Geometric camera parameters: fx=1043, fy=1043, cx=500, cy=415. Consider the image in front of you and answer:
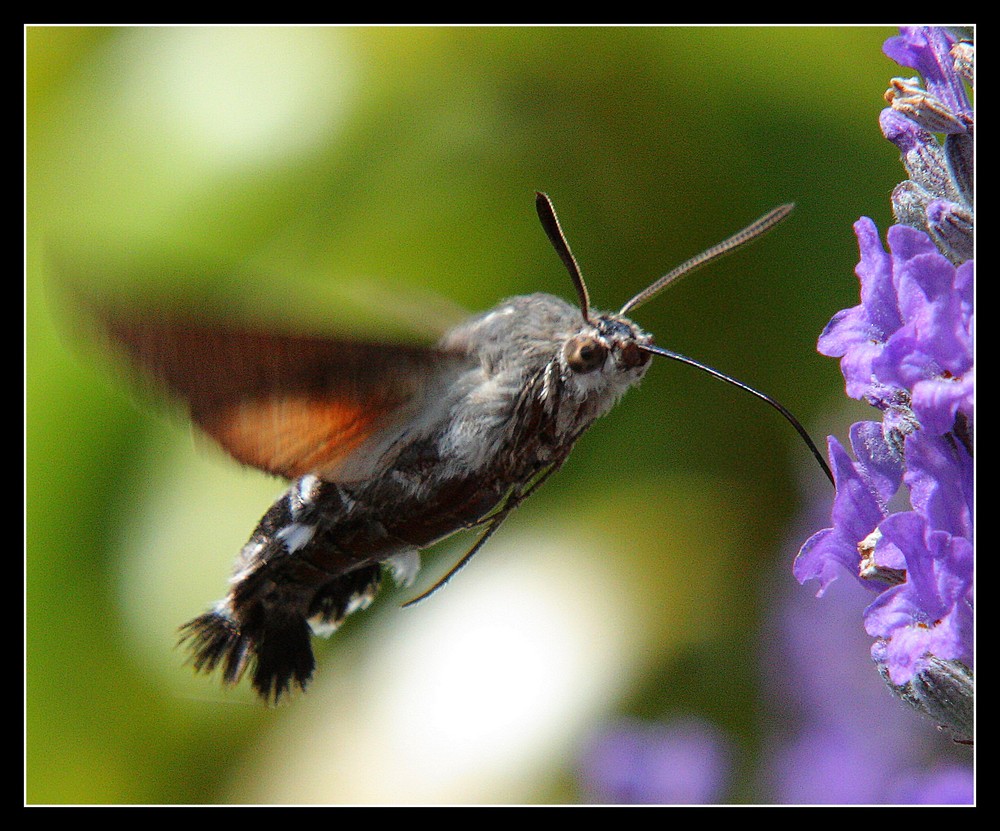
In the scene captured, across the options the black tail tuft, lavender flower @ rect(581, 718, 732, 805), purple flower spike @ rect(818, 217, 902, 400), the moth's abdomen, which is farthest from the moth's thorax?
lavender flower @ rect(581, 718, 732, 805)

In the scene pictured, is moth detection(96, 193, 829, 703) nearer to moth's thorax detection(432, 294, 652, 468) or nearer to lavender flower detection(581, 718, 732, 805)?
moth's thorax detection(432, 294, 652, 468)

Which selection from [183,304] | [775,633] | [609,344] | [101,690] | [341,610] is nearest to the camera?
[183,304]

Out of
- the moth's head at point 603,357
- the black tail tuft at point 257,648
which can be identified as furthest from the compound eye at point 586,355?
the black tail tuft at point 257,648

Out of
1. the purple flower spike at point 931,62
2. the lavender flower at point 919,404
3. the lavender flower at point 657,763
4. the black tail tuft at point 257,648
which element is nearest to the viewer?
the lavender flower at point 919,404

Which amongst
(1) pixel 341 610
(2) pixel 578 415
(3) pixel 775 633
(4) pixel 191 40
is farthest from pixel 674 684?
(4) pixel 191 40

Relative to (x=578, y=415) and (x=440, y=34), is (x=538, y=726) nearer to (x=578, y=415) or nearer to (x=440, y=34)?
(x=578, y=415)

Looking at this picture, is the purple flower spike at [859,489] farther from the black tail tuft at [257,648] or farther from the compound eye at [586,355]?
the black tail tuft at [257,648]

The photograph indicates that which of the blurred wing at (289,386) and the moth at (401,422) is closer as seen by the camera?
the blurred wing at (289,386)
